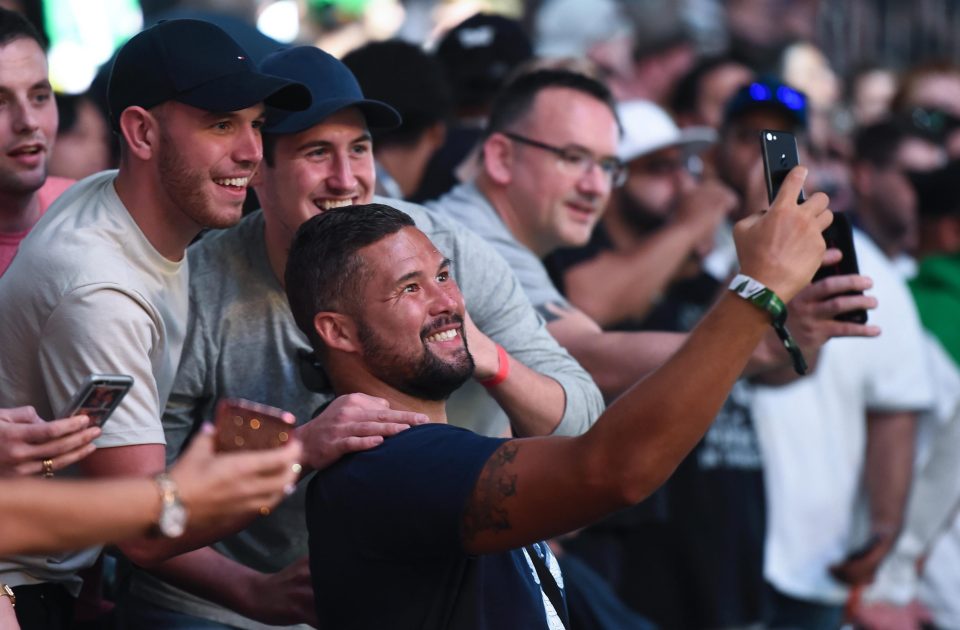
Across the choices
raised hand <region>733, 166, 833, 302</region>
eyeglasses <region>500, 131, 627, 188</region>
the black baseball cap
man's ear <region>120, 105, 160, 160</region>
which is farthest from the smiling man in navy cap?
the black baseball cap

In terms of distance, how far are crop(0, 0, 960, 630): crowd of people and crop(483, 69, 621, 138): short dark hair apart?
0.01m

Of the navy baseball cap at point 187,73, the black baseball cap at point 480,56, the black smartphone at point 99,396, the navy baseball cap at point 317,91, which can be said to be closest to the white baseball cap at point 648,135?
the black baseball cap at point 480,56

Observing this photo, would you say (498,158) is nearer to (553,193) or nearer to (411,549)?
(553,193)

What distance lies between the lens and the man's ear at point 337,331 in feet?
11.8

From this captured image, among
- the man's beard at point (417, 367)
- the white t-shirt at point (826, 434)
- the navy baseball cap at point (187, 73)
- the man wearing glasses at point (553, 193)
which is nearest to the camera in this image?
the man's beard at point (417, 367)

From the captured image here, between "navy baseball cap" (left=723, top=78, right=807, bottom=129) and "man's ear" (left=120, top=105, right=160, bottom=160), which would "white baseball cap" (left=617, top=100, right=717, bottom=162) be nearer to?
"navy baseball cap" (left=723, top=78, right=807, bottom=129)

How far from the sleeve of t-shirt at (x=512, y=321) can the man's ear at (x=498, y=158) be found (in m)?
0.92

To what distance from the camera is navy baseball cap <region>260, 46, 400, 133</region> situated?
162 inches

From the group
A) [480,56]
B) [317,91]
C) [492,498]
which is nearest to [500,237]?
[317,91]

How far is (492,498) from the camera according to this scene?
3025mm

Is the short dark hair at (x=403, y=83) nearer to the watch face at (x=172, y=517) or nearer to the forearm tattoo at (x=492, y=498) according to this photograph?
the forearm tattoo at (x=492, y=498)

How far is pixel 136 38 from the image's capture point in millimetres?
3807

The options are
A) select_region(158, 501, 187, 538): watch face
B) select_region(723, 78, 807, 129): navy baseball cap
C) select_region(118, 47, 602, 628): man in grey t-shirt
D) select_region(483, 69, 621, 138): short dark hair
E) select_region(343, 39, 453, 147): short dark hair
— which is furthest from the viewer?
select_region(723, 78, 807, 129): navy baseball cap

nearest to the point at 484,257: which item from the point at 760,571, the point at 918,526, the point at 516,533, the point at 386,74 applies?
the point at 516,533
